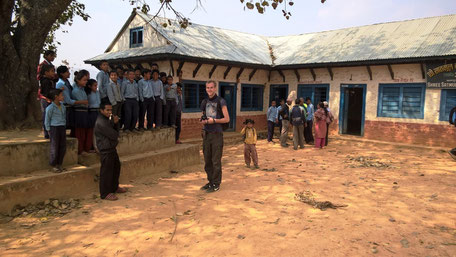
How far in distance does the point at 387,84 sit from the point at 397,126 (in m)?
1.68

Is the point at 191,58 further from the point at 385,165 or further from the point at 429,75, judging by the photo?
the point at 429,75

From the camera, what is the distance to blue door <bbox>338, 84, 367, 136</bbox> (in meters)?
13.5

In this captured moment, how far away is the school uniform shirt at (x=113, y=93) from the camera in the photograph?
6.60 metres

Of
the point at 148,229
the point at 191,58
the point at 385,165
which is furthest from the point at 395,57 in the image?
the point at 148,229

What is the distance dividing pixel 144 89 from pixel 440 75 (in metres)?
10.1

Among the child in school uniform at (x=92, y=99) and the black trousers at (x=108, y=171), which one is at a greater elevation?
the child in school uniform at (x=92, y=99)

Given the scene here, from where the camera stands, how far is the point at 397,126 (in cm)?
1216

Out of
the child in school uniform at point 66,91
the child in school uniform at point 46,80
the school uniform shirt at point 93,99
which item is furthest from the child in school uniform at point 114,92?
the child in school uniform at point 46,80

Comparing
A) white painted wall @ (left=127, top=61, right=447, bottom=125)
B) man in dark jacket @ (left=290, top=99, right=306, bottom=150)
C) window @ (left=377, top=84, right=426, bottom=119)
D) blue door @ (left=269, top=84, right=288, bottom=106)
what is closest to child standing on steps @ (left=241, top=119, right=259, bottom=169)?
man in dark jacket @ (left=290, top=99, right=306, bottom=150)

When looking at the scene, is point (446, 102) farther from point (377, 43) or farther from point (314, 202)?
point (314, 202)

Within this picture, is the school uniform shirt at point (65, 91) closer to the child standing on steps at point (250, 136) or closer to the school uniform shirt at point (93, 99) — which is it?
the school uniform shirt at point (93, 99)

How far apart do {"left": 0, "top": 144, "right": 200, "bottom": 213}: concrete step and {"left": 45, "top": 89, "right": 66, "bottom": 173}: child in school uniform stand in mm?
232

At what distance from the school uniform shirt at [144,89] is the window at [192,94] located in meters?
4.30

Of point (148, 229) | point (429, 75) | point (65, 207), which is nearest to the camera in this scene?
point (148, 229)
